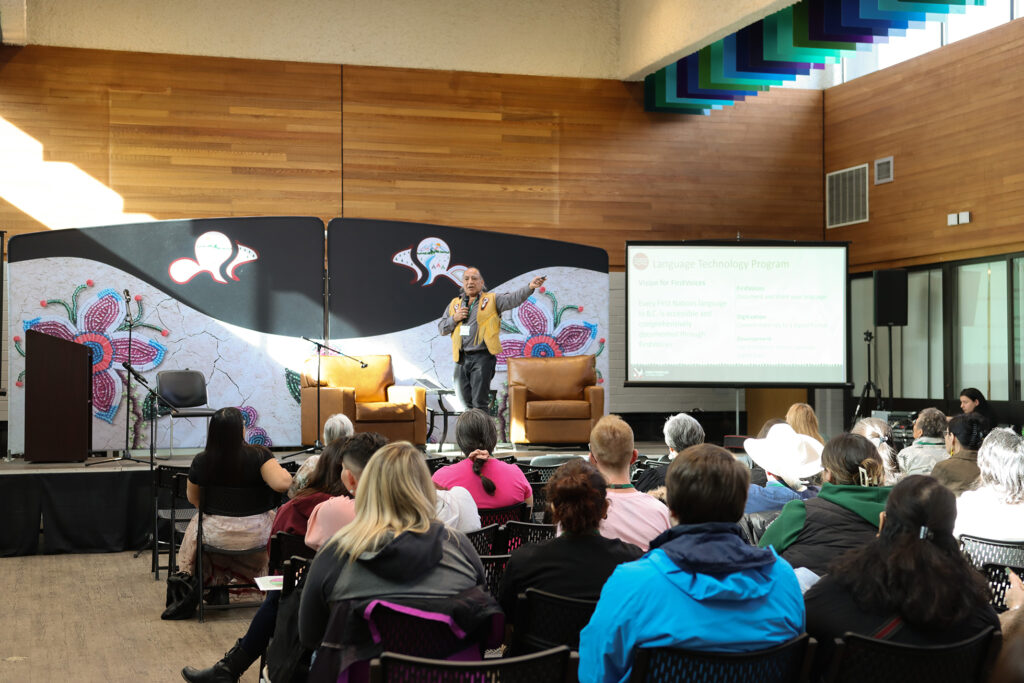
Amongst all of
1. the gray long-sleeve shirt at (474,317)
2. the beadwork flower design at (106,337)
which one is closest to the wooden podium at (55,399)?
the beadwork flower design at (106,337)

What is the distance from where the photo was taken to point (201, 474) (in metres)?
4.65

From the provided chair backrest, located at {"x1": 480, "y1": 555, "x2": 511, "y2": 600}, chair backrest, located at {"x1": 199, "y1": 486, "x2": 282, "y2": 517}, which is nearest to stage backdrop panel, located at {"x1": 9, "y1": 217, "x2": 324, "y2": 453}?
chair backrest, located at {"x1": 199, "y1": 486, "x2": 282, "y2": 517}

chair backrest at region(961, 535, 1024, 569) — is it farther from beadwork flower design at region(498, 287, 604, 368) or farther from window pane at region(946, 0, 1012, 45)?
window pane at region(946, 0, 1012, 45)

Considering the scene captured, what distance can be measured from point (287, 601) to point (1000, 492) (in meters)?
2.27

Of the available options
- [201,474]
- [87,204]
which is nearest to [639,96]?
[87,204]

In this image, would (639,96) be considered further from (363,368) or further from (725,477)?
(725,477)

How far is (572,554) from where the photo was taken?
244cm

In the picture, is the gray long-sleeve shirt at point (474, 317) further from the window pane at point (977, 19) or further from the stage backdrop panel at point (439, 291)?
the window pane at point (977, 19)

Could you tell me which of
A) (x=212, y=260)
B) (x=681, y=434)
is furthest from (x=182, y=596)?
(x=212, y=260)

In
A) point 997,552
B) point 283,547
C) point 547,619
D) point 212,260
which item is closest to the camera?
point 547,619

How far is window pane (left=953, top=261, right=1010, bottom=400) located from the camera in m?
10.3

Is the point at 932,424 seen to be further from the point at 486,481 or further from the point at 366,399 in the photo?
the point at 366,399

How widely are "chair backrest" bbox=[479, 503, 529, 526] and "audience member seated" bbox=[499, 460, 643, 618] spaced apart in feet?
4.86

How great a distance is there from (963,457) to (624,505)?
6.92 ft
